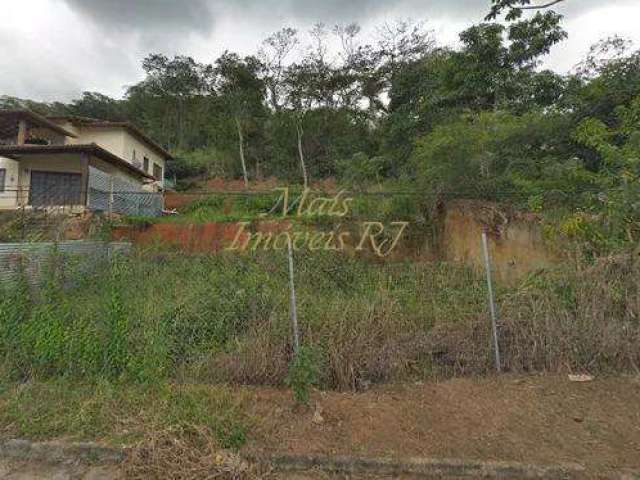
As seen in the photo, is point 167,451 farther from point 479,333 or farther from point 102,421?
point 479,333

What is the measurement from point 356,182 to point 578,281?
896 cm

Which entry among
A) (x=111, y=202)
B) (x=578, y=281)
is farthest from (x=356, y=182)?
(x=578, y=281)

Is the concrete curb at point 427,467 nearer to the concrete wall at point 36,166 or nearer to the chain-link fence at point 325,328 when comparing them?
the chain-link fence at point 325,328

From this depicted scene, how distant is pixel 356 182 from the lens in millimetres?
12344

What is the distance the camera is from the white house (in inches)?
503

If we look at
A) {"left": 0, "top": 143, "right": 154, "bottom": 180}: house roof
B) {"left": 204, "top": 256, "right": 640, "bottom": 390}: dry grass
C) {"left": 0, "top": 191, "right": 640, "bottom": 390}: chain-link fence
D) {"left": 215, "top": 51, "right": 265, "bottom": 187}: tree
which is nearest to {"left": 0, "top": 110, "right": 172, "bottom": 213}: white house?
{"left": 0, "top": 143, "right": 154, "bottom": 180}: house roof

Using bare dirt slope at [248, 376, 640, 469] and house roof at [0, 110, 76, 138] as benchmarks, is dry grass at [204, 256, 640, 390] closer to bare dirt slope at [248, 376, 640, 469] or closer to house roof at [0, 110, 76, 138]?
bare dirt slope at [248, 376, 640, 469]

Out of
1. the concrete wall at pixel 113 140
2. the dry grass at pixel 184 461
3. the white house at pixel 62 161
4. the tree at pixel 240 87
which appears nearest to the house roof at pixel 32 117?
the white house at pixel 62 161

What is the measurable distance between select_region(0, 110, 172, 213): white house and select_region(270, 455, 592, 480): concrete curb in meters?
11.4

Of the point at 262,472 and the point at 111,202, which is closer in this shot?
the point at 262,472

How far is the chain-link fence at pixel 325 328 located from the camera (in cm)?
343

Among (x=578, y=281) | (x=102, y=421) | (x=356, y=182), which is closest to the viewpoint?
(x=102, y=421)

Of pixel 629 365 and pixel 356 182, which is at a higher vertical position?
pixel 356 182

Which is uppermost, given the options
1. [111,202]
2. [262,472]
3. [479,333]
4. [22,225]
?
[111,202]
